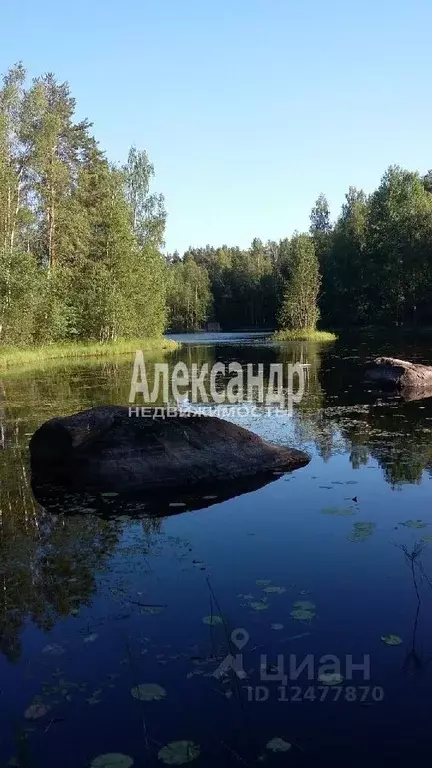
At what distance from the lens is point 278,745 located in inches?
144

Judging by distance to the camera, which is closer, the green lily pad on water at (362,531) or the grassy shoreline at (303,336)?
the green lily pad on water at (362,531)

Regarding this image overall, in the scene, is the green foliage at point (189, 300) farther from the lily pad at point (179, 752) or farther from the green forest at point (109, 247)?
the lily pad at point (179, 752)

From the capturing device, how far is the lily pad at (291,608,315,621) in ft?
16.7

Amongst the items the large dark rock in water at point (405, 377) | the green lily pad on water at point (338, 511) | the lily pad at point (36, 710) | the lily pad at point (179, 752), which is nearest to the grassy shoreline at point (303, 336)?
the large dark rock in water at point (405, 377)

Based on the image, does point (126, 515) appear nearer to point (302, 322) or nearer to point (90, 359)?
point (90, 359)

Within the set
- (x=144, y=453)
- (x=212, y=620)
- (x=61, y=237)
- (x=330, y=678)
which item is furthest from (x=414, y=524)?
(x=61, y=237)

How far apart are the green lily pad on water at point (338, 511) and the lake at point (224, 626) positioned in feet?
0.12

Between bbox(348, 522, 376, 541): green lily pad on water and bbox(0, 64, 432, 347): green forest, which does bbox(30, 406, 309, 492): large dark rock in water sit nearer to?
bbox(348, 522, 376, 541): green lily pad on water

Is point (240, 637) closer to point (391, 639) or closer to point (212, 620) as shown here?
point (212, 620)

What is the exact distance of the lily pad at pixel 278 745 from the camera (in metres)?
3.61

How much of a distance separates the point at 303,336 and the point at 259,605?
54846mm

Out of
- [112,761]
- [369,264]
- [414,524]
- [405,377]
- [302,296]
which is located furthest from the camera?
[369,264]

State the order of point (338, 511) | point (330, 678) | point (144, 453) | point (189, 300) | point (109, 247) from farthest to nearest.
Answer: point (189, 300) → point (109, 247) → point (144, 453) → point (338, 511) → point (330, 678)

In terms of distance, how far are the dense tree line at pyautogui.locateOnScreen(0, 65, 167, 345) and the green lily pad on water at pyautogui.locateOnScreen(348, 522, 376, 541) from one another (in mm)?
27377
